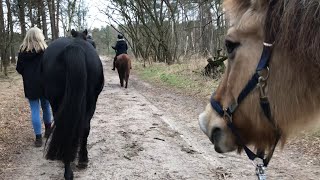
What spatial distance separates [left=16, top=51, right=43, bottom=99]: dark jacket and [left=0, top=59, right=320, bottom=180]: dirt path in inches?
36.4

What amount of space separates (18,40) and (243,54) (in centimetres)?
2173

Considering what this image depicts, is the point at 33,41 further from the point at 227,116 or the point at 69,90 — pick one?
the point at 227,116

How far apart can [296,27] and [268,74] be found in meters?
0.25

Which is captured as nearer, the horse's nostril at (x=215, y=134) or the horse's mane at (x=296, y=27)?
the horse's mane at (x=296, y=27)

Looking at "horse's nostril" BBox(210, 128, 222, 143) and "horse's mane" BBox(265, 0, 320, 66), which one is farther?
"horse's nostril" BBox(210, 128, 222, 143)

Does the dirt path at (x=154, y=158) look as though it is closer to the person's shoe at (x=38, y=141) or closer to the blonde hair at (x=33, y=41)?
the person's shoe at (x=38, y=141)

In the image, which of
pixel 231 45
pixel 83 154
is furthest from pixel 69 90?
pixel 231 45

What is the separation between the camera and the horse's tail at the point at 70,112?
4.22 m

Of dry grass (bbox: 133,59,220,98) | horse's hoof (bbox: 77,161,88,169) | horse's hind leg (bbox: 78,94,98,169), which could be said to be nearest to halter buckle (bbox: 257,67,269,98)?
horse's hind leg (bbox: 78,94,98,169)

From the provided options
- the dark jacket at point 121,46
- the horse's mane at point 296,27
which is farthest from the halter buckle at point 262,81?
the dark jacket at point 121,46

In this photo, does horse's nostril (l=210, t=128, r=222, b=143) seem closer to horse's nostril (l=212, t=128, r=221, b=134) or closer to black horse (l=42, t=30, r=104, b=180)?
horse's nostril (l=212, t=128, r=221, b=134)

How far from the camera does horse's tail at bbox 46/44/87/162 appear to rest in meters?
4.22

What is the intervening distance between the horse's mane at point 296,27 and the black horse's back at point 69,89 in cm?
300

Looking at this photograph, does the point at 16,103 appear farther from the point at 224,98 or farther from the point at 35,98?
the point at 224,98
